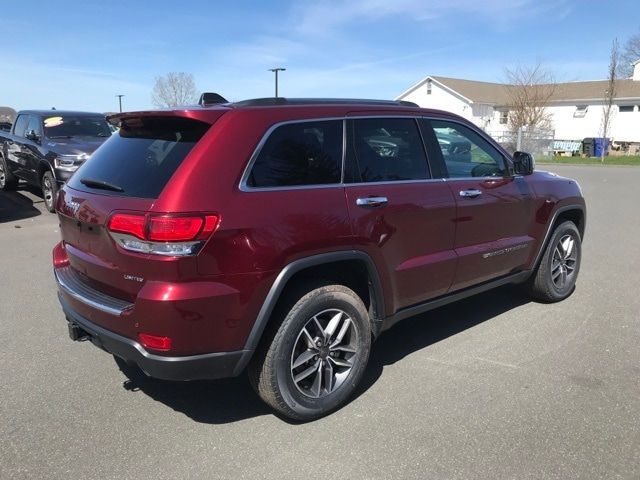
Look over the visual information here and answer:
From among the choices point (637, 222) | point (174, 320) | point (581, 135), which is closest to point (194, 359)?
point (174, 320)

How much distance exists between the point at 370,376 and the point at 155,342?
166 centimetres

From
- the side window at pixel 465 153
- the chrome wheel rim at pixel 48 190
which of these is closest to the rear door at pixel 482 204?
the side window at pixel 465 153

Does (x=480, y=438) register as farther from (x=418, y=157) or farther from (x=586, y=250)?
(x=586, y=250)

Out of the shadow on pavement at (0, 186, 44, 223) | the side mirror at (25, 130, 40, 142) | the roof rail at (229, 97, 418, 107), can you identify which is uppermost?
the roof rail at (229, 97, 418, 107)

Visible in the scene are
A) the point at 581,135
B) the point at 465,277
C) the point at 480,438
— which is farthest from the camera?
the point at 581,135

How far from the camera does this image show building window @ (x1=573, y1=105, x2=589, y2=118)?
1790 inches

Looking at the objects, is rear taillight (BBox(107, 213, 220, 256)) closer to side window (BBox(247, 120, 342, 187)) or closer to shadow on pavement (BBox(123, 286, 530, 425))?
side window (BBox(247, 120, 342, 187))

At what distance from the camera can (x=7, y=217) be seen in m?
10.2

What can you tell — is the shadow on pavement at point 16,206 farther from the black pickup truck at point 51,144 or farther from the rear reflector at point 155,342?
the rear reflector at point 155,342

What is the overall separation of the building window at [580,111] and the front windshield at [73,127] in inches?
1720

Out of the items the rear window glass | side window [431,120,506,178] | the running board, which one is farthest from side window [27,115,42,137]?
the running board

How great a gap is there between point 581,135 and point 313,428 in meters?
48.8

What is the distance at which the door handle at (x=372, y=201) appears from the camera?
10.9ft

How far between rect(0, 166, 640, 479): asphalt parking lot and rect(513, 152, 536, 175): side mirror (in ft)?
4.34
